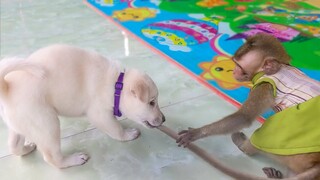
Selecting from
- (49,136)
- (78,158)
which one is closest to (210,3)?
(78,158)

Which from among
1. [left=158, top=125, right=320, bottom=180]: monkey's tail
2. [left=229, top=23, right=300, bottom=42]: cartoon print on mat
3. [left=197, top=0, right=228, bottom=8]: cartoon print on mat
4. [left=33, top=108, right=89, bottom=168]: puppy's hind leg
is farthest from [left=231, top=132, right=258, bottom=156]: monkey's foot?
[left=197, top=0, right=228, bottom=8]: cartoon print on mat

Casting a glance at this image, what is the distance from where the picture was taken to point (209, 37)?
9.39ft

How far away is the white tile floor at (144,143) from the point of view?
164 cm

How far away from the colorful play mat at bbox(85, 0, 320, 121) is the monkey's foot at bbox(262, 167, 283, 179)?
559mm


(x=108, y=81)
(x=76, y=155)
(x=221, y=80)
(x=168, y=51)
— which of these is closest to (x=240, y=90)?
(x=221, y=80)

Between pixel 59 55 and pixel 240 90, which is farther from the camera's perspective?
pixel 240 90

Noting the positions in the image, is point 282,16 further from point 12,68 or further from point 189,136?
point 12,68

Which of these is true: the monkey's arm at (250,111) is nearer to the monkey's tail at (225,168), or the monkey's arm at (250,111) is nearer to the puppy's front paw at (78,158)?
the monkey's tail at (225,168)

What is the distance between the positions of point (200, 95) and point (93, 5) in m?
1.94

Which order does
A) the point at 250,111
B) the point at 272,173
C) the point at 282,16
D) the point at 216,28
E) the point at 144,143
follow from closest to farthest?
the point at 250,111
the point at 272,173
the point at 144,143
the point at 216,28
the point at 282,16

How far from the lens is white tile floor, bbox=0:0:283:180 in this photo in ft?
5.37

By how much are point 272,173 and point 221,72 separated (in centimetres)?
93

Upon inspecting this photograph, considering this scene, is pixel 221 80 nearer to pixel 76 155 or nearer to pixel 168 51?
pixel 168 51

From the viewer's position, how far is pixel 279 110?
1478mm
